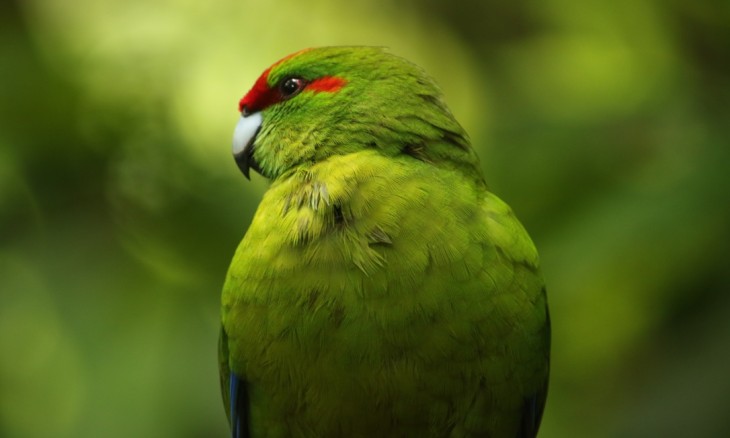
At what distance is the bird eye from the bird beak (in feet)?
0.33

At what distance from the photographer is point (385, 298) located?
2.10m

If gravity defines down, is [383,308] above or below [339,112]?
below

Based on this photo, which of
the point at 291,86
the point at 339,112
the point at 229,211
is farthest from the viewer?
the point at 229,211

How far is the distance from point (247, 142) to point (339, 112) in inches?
12.5

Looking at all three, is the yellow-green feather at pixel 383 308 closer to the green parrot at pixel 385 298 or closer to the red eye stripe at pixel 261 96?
the green parrot at pixel 385 298

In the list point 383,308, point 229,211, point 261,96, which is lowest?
point 229,211

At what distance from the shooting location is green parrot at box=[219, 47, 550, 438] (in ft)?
6.92

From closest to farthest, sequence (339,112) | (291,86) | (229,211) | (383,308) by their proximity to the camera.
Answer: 1. (383,308)
2. (339,112)
3. (291,86)
4. (229,211)

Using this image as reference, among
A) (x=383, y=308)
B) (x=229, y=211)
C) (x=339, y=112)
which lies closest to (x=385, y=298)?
(x=383, y=308)

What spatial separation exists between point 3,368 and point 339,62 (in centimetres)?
181

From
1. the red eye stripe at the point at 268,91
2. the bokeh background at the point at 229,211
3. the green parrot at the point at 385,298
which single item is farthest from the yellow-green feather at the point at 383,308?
the bokeh background at the point at 229,211

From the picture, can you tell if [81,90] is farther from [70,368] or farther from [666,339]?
[666,339]

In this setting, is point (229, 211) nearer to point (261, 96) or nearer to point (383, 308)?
point (261, 96)

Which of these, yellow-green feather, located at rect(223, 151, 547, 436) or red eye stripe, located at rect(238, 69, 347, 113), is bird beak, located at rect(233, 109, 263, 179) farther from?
yellow-green feather, located at rect(223, 151, 547, 436)
